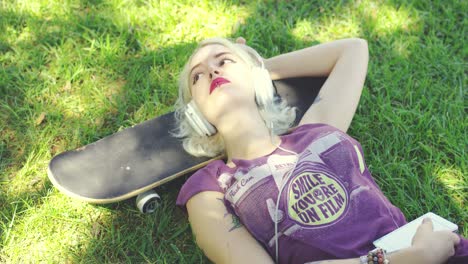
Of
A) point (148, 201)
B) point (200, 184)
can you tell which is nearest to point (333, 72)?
point (200, 184)

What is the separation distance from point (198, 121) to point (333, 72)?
1.04 metres

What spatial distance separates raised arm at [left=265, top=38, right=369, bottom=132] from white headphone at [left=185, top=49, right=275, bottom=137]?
1.10 feet

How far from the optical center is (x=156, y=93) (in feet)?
13.5

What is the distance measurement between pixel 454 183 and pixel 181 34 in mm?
2581

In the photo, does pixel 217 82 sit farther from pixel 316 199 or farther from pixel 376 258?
pixel 376 258

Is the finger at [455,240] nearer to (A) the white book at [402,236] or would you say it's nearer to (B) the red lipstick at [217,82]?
(A) the white book at [402,236]

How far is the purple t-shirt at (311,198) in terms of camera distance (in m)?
2.69

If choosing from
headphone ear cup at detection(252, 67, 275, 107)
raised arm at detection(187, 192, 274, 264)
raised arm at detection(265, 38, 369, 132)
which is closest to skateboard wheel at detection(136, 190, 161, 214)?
raised arm at detection(187, 192, 274, 264)

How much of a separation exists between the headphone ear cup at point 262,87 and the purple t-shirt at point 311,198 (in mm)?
356

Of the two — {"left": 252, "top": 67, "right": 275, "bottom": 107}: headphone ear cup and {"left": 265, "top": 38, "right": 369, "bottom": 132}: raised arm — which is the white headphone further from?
{"left": 265, "top": 38, "right": 369, "bottom": 132}: raised arm

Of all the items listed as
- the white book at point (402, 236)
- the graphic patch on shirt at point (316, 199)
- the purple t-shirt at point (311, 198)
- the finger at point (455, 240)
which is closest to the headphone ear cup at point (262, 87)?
the purple t-shirt at point (311, 198)

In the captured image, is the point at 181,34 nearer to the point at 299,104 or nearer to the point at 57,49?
the point at 57,49

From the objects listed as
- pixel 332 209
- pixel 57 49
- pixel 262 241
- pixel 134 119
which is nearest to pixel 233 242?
pixel 262 241

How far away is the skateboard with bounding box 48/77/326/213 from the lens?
3383 millimetres
